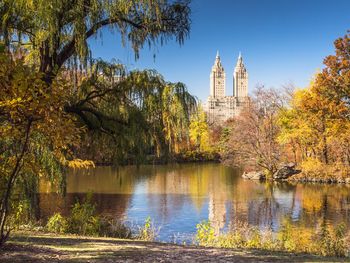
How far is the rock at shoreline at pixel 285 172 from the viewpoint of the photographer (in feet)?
96.5

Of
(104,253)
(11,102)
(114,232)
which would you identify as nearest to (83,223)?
(114,232)

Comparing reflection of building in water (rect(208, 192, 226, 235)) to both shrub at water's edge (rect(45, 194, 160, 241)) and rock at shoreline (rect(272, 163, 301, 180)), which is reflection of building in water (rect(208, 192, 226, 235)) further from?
rock at shoreline (rect(272, 163, 301, 180))

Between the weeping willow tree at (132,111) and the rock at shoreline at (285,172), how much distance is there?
21.9 metres

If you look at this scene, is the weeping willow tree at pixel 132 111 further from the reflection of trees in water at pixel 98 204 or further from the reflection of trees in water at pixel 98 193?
the reflection of trees in water at pixel 98 204

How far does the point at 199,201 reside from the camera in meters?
18.8

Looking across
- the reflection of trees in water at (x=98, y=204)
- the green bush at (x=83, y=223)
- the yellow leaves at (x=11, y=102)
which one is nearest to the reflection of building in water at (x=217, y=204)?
the reflection of trees in water at (x=98, y=204)

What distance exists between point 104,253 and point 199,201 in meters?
13.4

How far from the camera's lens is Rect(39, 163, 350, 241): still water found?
14.5 m

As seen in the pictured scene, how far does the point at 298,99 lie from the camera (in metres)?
31.5

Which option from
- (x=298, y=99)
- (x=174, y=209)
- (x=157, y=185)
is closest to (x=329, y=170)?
(x=298, y=99)

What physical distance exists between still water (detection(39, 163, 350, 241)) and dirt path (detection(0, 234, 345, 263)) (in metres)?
3.00

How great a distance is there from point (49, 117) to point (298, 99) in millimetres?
28827

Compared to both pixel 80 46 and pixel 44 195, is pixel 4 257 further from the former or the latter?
pixel 44 195

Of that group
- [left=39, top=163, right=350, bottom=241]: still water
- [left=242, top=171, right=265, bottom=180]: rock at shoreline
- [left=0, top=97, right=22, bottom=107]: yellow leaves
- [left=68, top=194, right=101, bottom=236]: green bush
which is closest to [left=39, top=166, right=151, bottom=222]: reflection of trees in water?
[left=39, top=163, right=350, bottom=241]: still water
